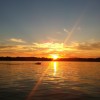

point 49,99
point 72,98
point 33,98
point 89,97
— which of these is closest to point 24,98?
point 33,98

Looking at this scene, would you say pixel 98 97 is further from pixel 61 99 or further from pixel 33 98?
pixel 33 98

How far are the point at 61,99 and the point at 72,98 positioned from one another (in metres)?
1.79

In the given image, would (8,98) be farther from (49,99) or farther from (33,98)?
(49,99)

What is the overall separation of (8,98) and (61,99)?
730cm

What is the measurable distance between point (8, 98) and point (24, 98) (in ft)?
7.20

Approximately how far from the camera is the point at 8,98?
31.2 m

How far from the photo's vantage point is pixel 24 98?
103ft

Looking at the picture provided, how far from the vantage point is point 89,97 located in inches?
1277

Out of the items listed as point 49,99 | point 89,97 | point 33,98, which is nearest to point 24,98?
point 33,98

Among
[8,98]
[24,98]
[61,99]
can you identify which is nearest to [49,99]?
[61,99]

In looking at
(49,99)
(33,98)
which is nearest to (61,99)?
(49,99)

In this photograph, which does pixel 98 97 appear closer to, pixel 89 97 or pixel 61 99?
pixel 89 97

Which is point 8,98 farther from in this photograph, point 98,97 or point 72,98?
point 98,97

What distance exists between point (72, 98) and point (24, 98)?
6.68 metres
